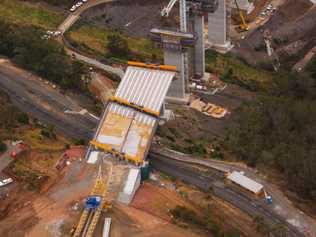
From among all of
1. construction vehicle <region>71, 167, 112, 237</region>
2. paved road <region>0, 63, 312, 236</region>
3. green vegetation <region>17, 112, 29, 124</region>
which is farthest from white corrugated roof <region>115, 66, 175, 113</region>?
construction vehicle <region>71, 167, 112, 237</region>

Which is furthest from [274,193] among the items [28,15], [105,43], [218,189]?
[28,15]

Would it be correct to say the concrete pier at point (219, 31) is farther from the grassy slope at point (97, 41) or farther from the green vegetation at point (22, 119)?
the green vegetation at point (22, 119)

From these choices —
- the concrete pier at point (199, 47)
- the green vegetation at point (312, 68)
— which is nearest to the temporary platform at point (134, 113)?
the concrete pier at point (199, 47)

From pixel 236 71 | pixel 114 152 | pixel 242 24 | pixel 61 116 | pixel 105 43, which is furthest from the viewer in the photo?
pixel 242 24

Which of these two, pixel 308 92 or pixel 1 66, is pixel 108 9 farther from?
pixel 308 92

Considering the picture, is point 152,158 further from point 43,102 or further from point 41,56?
point 41,56
